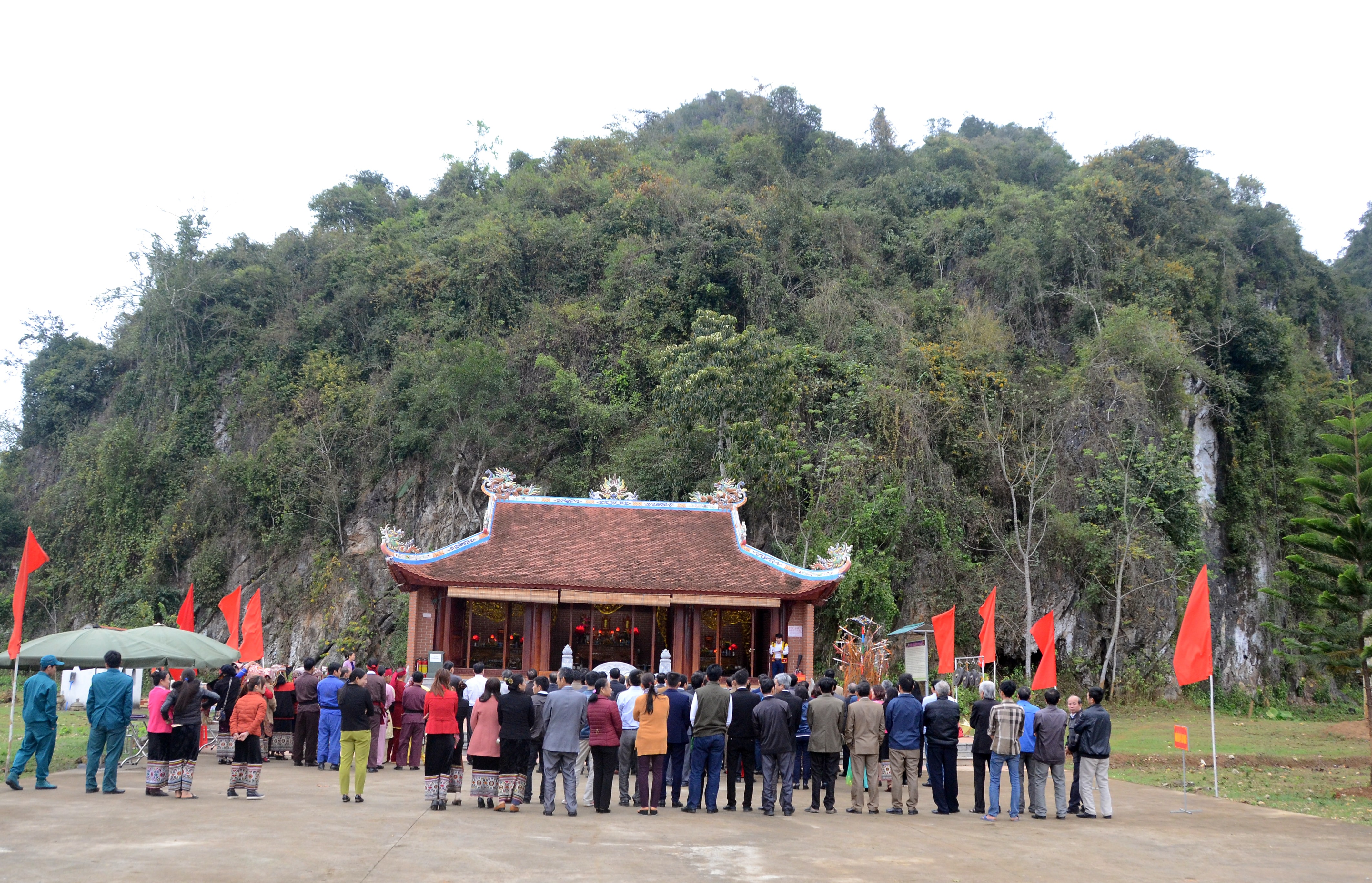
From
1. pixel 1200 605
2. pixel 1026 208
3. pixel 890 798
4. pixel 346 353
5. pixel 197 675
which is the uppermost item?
pixel 1026 208

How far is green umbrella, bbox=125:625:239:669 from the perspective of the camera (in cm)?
1270

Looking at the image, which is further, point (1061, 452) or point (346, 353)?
point (346, 353)

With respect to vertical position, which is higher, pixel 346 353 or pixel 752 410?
pixel 346 353

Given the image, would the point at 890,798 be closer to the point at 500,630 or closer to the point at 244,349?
the point at 500,630

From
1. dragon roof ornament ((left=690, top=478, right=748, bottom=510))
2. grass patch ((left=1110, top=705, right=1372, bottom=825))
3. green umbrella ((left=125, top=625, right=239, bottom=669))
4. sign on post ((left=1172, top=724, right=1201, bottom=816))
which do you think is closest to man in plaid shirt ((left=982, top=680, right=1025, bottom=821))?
sign on post ((left=1172, top=724, right=1201, bottom=816))

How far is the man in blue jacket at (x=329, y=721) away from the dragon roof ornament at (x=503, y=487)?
9554 mm

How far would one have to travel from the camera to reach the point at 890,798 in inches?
448

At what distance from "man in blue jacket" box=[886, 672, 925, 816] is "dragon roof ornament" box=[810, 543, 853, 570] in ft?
32.6

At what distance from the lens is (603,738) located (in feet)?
31.2

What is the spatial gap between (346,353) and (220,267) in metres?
6.08

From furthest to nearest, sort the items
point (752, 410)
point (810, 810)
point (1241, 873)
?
point (752, 410)
point (810, 810)
point (1241, 873)

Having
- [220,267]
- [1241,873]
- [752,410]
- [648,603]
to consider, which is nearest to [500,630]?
[648,603]

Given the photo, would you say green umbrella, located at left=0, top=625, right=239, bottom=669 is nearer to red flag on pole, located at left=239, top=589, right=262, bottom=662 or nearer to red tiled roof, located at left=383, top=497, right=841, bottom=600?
red flag on pole, located at left=239, top=589, right=262, bottom=662

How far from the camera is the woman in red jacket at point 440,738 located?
30.2ft
